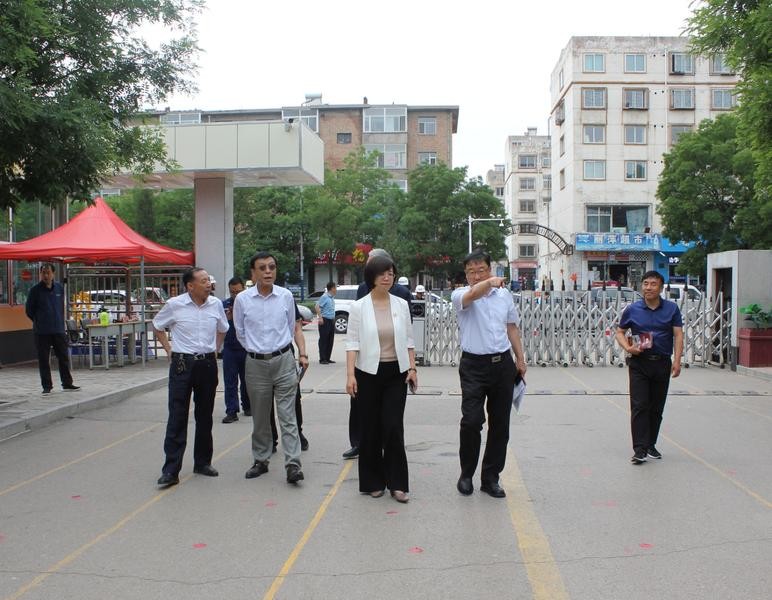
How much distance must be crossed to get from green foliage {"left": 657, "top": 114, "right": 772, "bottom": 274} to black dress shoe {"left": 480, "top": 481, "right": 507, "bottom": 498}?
38.6 meters

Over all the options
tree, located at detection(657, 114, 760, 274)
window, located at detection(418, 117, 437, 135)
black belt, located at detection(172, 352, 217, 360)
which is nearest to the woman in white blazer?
black belt, located at detection(172, 352, 217, 360)

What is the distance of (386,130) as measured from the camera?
6278 centimetres

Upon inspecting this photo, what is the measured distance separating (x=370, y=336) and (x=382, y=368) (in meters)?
0.25

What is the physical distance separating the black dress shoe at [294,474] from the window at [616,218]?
50120 mm

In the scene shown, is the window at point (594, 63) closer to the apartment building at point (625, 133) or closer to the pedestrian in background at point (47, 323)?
the apartment building at point (625, 133)

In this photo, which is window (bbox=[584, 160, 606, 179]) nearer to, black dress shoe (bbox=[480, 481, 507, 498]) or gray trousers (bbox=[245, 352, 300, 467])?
gray trousers (bbox=[245, 352, 300, 467])

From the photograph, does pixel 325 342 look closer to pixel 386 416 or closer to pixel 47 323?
pixel 47 323

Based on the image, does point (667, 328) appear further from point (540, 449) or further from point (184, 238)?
point (184, 238)

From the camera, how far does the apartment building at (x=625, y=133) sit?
175 ft

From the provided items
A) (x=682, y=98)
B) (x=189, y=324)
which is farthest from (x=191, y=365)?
(x=682, y=98)

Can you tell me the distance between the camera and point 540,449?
8.38m

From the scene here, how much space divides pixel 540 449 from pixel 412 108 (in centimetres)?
5672

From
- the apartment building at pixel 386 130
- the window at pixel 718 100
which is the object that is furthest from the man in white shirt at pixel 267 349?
the apartment building at pixel 386 130

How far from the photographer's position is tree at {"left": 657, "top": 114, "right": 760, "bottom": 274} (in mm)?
41938
